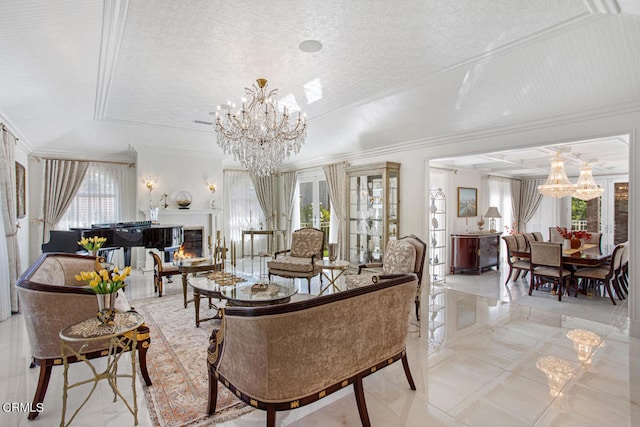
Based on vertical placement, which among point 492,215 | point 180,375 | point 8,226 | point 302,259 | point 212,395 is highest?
point 492,215

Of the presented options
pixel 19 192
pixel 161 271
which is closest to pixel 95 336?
pixel 161 271

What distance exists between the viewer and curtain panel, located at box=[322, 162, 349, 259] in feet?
24.0

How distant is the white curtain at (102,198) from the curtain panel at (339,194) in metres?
4.98

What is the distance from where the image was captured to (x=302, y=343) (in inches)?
74.2

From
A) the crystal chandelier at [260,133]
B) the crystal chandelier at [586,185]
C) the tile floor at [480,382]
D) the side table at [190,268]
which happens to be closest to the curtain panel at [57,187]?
the tile floor at [480,382]

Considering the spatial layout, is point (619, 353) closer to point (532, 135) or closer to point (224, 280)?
point (532, 135)

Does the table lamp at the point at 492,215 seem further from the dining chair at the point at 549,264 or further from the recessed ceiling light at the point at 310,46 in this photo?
the recessed ceiling light at the point at 310,46

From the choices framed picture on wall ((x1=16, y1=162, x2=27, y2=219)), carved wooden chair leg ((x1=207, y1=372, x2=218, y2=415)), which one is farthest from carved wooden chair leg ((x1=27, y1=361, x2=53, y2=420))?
framed picture on wall ((x1=16, y1=162, x2=27, y2=219))

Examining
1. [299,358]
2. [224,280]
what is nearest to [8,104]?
[224,280]

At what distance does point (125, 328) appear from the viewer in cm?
224

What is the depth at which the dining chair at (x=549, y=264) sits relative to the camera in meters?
5.49

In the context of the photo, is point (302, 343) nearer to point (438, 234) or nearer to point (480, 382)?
point (480, 382)

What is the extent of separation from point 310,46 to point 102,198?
682cm

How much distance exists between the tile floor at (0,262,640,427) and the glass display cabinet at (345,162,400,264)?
2204mm
